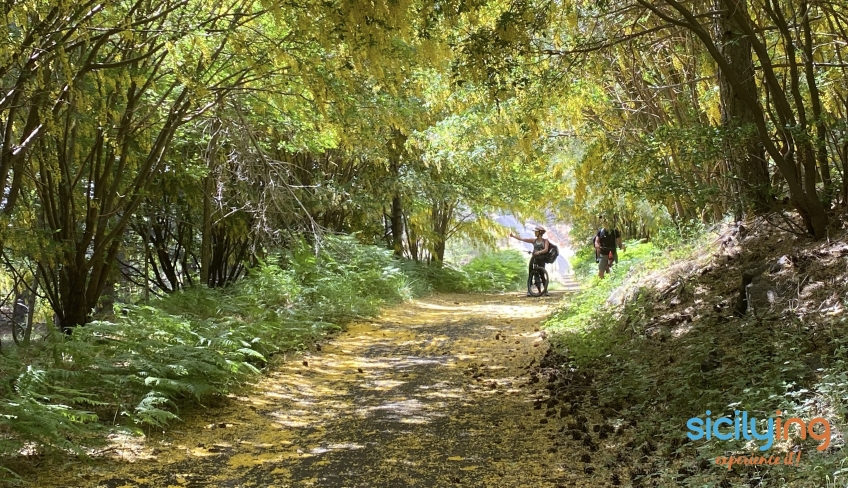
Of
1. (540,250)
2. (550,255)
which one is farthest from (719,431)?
(550,255)

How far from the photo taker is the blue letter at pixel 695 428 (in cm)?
342

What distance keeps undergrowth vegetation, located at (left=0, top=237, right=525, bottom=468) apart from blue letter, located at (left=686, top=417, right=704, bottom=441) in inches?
132

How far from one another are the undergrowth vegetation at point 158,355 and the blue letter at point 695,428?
336 centimetres

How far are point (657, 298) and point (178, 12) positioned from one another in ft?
20.8

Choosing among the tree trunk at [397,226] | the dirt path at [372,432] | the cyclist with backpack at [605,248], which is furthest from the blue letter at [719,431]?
the tree trunk at [397,226]

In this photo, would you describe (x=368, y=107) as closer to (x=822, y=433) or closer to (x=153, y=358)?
(x=153, y=358)

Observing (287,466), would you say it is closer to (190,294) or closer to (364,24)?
(364,24)

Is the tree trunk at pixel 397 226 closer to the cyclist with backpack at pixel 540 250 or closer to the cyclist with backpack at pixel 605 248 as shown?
the cyclist with backpack at pixel 540 250

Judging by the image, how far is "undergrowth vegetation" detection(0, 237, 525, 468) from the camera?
12.5ft

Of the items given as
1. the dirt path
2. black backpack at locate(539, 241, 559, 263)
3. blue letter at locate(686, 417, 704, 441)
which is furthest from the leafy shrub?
blue letter at locate(686, 417, 704, 441)

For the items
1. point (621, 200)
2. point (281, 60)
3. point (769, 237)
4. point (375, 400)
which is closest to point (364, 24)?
point (281, 60)

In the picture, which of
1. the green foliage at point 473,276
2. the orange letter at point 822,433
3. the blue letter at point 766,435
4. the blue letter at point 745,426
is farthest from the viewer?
the green foliage at point 473,276

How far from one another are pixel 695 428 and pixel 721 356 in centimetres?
100

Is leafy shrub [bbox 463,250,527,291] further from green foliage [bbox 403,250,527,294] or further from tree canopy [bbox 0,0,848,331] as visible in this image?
tree canopy [bbox 0,0,848,331]
